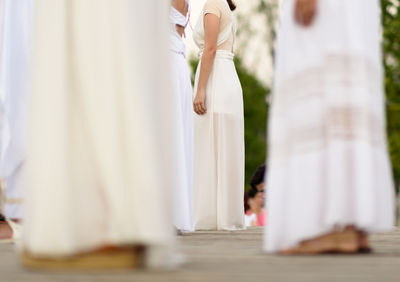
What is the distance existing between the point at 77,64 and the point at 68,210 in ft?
2.23

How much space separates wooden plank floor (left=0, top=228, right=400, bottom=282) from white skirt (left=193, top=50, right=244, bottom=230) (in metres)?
3.41

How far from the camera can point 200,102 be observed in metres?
9.36

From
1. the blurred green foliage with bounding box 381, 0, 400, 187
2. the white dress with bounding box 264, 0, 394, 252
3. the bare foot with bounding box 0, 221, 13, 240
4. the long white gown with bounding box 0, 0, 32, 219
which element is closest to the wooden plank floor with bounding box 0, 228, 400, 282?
the white dress with bounding box 264, 0, 394, 252

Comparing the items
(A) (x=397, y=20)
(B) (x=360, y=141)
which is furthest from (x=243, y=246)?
(A) (x=397, y=20)

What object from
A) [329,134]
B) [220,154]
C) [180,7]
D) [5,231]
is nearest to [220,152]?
[220,154]

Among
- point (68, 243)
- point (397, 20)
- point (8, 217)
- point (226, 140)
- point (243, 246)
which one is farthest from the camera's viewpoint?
point (397, 20)

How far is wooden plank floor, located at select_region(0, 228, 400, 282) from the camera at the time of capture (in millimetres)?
3861

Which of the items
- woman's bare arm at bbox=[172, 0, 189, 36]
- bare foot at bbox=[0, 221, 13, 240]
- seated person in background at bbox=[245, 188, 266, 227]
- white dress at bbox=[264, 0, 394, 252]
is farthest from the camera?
seated person in background at bbox=[245, 188, 266, 227]

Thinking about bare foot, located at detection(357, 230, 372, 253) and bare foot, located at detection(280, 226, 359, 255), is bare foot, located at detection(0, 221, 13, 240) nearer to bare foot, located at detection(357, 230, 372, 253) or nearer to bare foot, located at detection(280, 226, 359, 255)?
bare foot, located at detection(280, 226, 359, 255)

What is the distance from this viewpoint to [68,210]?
3.99 meters

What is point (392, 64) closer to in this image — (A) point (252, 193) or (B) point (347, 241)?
(A) point (252, 193)

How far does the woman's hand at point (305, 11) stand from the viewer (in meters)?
5.12

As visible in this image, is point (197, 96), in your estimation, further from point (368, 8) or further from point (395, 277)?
point (395, 277)

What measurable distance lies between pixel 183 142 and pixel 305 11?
3.09 meters
